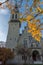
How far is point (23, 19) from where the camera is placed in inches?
302

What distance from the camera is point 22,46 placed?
173 ft

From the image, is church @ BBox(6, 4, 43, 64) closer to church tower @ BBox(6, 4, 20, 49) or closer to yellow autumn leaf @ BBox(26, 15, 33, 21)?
church tower @ BBox(6, 4, 20, 49)

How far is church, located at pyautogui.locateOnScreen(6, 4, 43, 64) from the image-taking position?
52.0m

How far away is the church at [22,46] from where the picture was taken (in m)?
52.0

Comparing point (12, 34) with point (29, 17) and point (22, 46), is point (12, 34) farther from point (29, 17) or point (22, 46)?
point (29, 17)

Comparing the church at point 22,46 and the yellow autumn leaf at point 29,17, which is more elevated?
the church at point 22,46

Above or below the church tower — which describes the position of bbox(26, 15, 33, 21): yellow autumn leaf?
below

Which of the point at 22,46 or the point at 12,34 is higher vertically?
the point at 12,34

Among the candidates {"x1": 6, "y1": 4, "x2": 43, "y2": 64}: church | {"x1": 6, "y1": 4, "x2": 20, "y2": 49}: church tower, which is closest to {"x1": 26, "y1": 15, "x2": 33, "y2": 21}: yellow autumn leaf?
{"x1": 6, "y1": 4, "x2": 43, "y2": 64}: church

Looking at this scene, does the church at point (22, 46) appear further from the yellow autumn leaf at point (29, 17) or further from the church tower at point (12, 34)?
the yellow autumn leaf at point (29, 17)

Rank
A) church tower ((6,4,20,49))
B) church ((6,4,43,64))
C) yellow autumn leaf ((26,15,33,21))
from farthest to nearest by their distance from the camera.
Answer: church tower ((6,4,20,49)) < church ((6,4,43,64)) < yellow autumn leaf ((26,15,33,21))

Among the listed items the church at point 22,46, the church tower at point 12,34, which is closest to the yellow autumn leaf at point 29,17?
the church at point 22,46

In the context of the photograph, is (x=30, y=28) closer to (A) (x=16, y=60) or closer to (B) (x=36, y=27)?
(B) (x=36, y=27)

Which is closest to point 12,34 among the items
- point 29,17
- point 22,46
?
point 22,46
